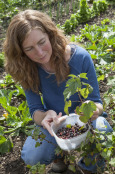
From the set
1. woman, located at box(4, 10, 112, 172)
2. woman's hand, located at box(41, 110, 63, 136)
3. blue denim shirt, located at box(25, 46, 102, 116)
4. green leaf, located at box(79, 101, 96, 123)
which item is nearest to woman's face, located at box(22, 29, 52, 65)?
woman, located at box(4, 10, 112, 172)

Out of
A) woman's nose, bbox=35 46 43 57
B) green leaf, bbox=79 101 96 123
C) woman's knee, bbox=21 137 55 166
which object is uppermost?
woman's nose, bbox=35 46 43 57

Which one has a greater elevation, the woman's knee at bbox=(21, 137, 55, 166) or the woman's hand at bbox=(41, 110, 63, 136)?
the woman's hand at bbox=(41, 110, 63, 136)

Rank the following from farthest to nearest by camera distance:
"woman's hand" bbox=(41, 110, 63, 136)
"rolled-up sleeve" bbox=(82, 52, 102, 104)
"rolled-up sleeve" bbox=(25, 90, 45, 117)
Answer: "rolled-up sleeve" bbox=(25, 90, 45, 117), "rolled-up sleeve" bbox=(82, 52, 102, 104), "woman's hand" bbox=(41, 110, 63, 136)

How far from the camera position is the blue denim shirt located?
1.86 meters

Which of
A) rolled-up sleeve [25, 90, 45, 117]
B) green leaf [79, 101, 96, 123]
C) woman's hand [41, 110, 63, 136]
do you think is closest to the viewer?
green leaf [79, 101, 96, 123]

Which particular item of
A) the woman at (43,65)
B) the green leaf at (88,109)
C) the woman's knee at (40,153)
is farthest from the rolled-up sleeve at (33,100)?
the green leaf at (88,109)

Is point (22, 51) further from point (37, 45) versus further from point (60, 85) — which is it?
point (60, 85)

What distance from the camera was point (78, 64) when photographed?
6.17ft

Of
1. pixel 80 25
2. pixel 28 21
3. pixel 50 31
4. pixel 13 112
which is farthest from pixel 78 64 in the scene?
pixel 80 25

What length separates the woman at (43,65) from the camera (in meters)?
1.68

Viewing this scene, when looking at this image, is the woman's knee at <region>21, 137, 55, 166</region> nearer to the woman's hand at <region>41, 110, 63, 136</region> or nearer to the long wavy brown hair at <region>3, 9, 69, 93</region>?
the woman's hand at <region>41, 110, 63, 136</region>

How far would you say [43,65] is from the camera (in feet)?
6.51

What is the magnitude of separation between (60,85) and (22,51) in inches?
15.4

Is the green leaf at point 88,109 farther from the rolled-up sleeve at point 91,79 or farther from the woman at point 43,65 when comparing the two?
the rolled-up sleeve at point 91,79
